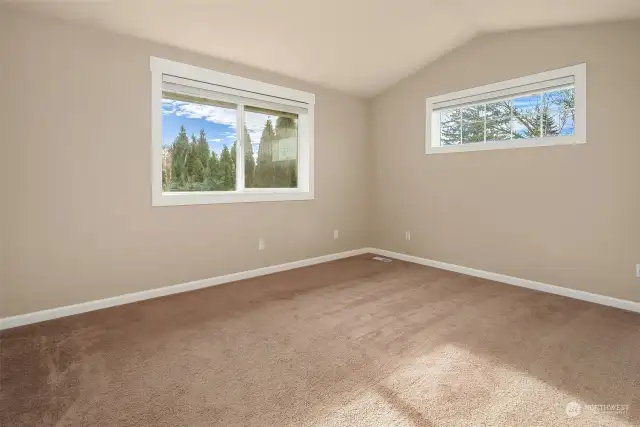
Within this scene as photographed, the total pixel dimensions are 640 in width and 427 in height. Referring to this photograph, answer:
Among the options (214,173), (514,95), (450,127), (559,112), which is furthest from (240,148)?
(559,112)

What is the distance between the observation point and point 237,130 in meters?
4.00

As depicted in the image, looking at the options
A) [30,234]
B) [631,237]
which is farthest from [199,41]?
[631,237]

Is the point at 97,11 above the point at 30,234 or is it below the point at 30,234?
above

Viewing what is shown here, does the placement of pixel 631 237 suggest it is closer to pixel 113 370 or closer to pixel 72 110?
pixel 113 370

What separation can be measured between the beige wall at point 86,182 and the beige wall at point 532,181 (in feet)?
7.08

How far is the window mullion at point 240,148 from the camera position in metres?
3.98

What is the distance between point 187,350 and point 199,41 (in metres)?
2.61

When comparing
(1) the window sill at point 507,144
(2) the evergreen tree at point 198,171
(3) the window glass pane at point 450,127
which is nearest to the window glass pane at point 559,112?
(1) the window sill at point 507,144

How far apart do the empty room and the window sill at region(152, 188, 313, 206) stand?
0.03 m

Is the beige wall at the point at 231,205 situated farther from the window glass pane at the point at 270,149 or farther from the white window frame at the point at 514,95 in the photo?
the window glass pane at the point at 270,149

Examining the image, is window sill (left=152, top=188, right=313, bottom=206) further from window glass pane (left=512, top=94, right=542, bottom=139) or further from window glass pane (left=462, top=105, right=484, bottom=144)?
window glass pane (left=512, top=94, right=542, bottom=139)

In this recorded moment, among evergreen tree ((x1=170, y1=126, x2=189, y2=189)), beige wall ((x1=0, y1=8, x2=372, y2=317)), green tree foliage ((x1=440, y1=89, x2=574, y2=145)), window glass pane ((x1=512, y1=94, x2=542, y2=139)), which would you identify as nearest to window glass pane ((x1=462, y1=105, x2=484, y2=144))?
green tree foliage ((x1=440, y1=89, x2=574, y2=145))

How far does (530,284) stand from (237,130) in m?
3.44

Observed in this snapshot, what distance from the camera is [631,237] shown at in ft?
10.0
